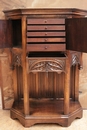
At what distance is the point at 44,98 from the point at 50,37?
815mm

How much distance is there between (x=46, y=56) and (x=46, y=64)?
13cm

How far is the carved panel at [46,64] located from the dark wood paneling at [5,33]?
0.98 ft

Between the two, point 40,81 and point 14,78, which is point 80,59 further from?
point 14,78

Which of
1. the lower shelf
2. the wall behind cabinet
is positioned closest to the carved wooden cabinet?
the lower shelf

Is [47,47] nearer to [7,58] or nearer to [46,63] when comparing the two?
[46,63]

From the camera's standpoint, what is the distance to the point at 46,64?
5.46ft

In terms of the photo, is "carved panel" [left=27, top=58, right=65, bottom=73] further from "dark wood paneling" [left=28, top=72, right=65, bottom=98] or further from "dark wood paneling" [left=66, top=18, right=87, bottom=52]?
"dark wood paneling" [left=28, top=72, right=65, bottom=98]

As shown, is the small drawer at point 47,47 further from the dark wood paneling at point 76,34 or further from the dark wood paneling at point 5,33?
the dark wood paneling at point 5,33

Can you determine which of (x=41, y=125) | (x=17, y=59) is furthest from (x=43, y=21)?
(x=41, y=125)

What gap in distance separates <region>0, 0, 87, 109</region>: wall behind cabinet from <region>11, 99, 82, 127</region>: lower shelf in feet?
0.59

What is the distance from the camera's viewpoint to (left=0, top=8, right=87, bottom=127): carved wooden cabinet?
62.9 inches

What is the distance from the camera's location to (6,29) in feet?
5.68

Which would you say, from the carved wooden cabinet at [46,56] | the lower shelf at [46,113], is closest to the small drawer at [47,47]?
the carved wooden cabinet at [46,56]

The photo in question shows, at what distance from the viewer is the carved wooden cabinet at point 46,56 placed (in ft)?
5.24
